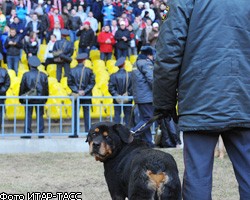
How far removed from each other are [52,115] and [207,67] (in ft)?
29.9

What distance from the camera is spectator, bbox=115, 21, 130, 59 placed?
19.8 m

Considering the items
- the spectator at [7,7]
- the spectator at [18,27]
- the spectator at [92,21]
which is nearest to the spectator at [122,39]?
the spectator at [92,21]

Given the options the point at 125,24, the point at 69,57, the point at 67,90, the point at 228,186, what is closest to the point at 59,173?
the point at 228,186

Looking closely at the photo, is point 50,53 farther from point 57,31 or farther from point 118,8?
point 118,8

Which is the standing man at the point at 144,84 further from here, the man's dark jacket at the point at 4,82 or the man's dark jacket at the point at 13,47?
the man's dark jacket at the point at 13,47

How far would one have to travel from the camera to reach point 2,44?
1881cm

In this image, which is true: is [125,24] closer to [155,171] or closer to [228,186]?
[228,186]

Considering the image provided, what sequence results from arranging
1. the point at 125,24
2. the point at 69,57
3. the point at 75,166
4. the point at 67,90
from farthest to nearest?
the point at 125,24 → the point at 69,57 → the point at 67,90 → the point at 75,166

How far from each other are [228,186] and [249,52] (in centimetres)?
437

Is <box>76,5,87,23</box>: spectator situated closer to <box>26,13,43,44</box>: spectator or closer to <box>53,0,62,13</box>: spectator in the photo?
<box>53,0,62,13</box>: spectator

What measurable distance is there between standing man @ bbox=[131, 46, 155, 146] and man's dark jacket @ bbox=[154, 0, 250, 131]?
676 cm

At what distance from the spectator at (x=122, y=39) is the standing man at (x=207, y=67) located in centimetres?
1571

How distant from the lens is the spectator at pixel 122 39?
778 inches

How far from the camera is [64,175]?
9133mm
